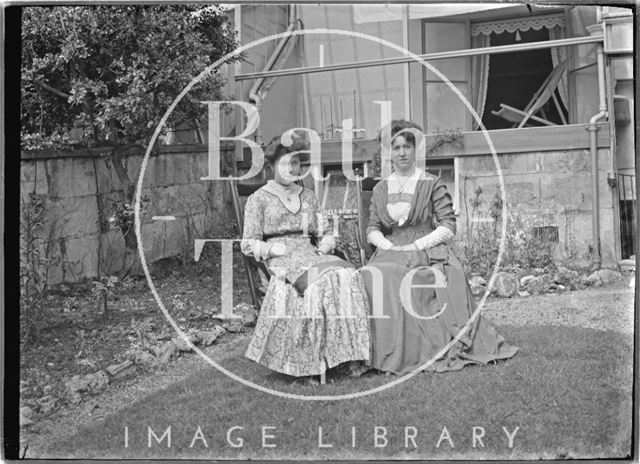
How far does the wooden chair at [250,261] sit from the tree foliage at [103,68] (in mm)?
1069

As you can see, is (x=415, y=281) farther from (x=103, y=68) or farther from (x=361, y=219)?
(x=103, y=68)

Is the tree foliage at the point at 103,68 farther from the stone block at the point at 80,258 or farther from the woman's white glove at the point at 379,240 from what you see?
the woman's white glove at the point at 379,240

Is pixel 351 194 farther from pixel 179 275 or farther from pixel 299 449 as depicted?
pixel 299 449

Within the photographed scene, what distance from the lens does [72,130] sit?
581cm

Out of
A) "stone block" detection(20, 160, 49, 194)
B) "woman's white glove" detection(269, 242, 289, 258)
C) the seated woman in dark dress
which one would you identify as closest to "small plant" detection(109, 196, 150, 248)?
"stone block" detection(20, 160, 49, 194)

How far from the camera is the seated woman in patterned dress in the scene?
439 cm

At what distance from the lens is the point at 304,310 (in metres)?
4.40

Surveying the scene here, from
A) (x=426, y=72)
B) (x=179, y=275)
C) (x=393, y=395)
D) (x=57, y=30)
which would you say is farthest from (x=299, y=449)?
(x=426, y=72)

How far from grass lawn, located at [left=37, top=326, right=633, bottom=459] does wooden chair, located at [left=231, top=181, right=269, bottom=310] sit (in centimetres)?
65

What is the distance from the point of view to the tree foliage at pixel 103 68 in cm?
534

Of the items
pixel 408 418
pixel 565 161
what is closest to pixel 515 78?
pixel 565 161

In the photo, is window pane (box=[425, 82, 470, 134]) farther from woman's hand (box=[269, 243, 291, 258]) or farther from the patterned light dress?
the patterned light dress

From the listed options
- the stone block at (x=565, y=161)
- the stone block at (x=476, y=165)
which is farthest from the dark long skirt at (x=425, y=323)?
the stone block at (x=476, y=165)

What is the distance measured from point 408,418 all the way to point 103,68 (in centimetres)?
342
